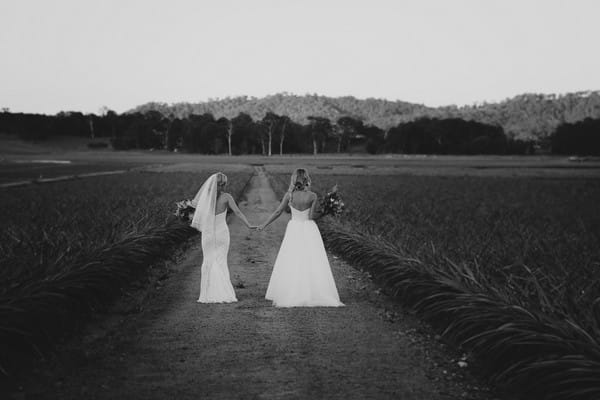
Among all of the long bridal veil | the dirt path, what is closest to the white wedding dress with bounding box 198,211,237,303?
the long bridal veil

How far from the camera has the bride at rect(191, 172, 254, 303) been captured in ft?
28.3

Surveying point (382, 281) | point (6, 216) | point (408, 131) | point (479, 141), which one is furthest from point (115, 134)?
point (382, 281)

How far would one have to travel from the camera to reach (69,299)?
7332 millimetres

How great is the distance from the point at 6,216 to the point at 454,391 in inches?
650

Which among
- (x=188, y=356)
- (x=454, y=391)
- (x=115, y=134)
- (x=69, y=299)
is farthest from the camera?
(x=115, y=134)

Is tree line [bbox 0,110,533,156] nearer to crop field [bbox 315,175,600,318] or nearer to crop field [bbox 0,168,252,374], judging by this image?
crop field [bbox 315,175,600,318]

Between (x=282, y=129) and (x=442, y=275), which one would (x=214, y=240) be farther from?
(x=282, y=129)

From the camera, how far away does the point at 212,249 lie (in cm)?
888

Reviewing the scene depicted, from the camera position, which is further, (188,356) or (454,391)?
(188,356)

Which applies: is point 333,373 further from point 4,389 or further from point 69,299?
point 69,299

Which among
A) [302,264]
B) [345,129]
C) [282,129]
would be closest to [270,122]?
[282,129]

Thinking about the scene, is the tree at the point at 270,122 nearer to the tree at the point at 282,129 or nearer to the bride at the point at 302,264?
the tree at the point at 282,129

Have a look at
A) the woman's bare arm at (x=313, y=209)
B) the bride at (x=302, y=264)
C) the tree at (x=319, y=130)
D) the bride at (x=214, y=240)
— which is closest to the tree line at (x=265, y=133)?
the tree at (x=319, y=130)

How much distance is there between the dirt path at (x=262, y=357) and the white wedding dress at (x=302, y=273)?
0.75ft
